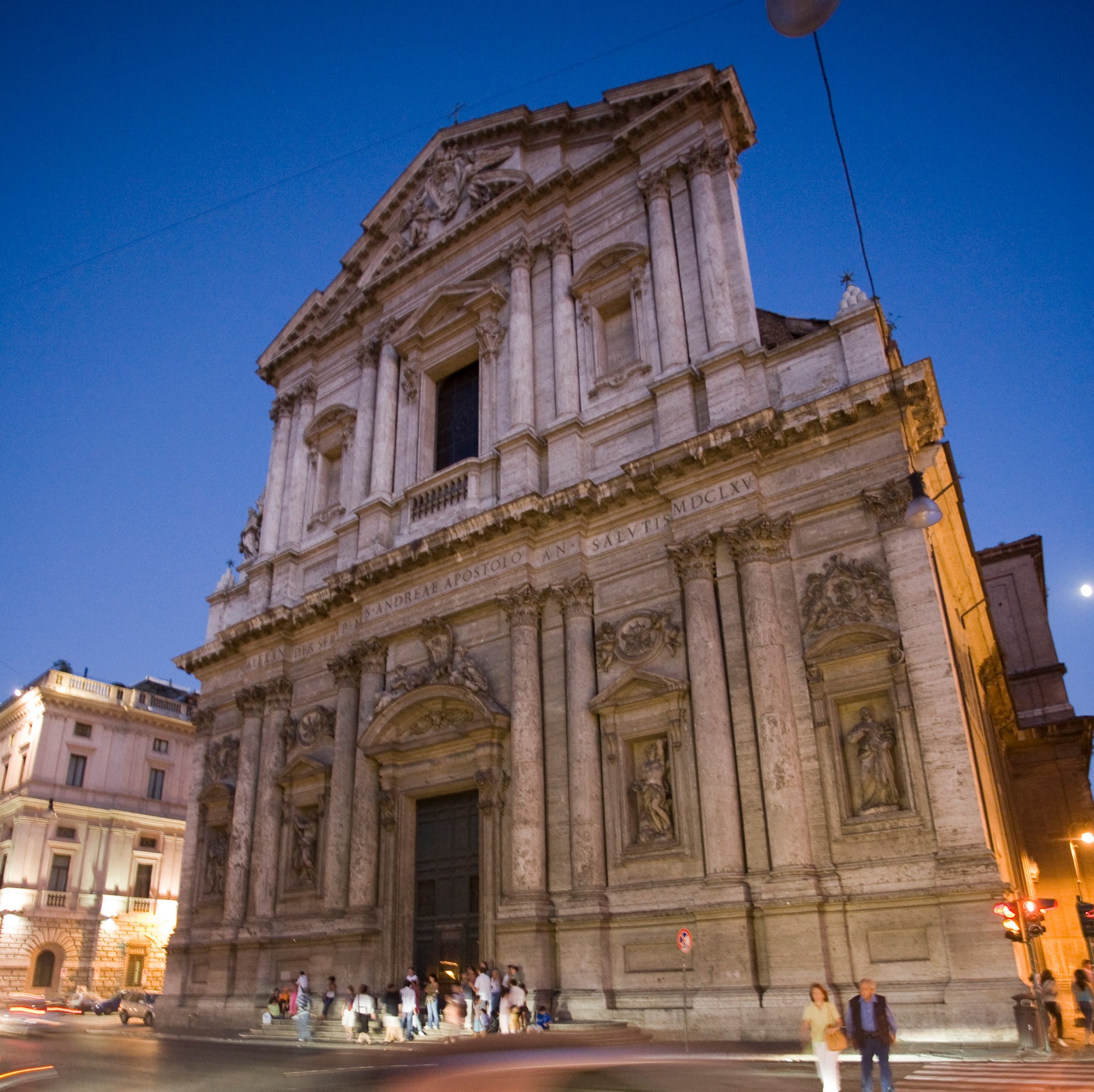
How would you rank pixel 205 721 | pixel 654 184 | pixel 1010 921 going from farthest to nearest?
pixel 205 721, pixel 654 184, pixel 1010 921

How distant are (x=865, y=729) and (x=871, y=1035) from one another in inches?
234

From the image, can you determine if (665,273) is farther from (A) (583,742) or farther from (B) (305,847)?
(B) (305,847)

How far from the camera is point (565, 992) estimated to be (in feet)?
47.8

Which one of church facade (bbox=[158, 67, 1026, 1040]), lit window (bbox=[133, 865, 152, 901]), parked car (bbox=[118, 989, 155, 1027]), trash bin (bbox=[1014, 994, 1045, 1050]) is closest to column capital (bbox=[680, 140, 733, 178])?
church facade (bbox=[158, 67, 1026, 1040])

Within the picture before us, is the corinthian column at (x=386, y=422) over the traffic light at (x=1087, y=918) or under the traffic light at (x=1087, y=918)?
over

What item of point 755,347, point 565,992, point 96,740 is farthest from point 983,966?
point 96,740

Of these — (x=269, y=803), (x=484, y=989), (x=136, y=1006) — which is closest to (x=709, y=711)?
(x=484, y=989)

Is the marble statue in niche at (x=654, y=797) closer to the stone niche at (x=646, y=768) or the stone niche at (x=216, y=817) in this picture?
the stone niche at (x=646, y=768)

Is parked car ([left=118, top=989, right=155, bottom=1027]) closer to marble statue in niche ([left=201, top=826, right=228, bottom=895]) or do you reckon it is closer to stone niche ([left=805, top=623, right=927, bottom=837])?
marble statue in niche ([left=201, top=826, right=228, bottom=895])

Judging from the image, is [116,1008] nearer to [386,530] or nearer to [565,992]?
[386,530]

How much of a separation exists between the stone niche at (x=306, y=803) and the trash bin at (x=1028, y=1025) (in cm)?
1317

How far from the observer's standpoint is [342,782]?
19.4 meters

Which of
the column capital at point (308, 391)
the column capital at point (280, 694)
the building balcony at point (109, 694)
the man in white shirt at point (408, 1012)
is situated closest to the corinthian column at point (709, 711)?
the man in white shirt at point (408, 1012)

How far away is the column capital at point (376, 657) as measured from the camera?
19859 mm
